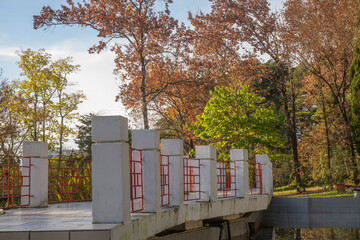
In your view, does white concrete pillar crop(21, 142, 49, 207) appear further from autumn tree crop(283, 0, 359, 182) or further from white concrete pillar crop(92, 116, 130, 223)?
autumn tree crop(283, 0, 359, 182)

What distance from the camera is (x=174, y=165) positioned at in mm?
7012

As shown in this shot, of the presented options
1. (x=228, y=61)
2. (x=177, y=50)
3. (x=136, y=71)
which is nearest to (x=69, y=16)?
(x=136, y=71)

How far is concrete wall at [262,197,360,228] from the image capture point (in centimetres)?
1631

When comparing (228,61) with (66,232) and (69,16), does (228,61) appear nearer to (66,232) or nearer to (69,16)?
(69,16)

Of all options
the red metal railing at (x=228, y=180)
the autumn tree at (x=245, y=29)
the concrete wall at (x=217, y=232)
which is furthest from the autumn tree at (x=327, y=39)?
the concrete wall at (x=217, y=232)

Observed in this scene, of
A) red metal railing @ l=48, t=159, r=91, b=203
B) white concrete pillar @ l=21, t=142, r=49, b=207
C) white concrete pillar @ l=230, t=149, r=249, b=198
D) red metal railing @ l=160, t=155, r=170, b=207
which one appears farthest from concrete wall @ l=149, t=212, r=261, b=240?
white concrete pillar @ l=21, t=142, r=49, b=207

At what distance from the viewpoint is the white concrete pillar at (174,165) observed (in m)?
7.00

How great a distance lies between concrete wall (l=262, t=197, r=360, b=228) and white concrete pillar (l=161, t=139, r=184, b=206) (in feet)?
33.9

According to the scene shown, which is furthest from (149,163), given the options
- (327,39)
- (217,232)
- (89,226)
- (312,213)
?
(327,39)

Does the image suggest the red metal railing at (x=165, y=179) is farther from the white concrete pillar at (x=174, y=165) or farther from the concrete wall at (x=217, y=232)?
the concrete wall at (x=217, y=232)

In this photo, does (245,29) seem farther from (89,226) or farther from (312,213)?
(89,226)

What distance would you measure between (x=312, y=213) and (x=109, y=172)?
528 inches

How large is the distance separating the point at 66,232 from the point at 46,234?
0.21 metres

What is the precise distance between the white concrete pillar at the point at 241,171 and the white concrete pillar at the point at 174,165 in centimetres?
361
